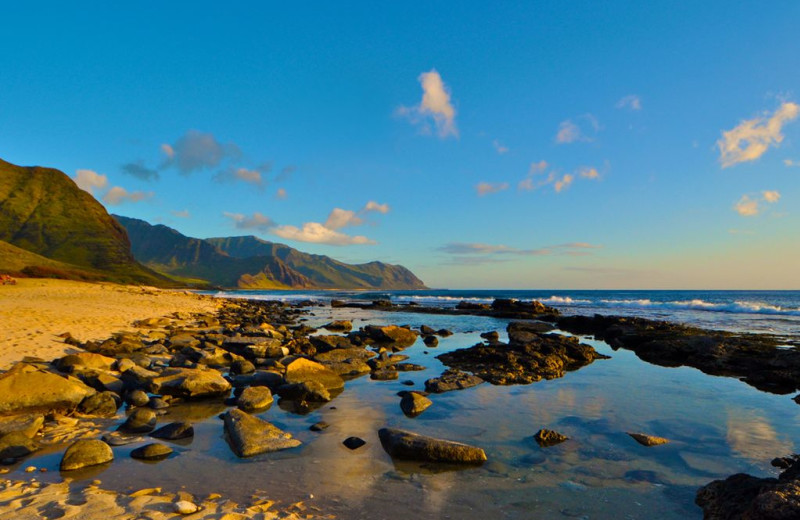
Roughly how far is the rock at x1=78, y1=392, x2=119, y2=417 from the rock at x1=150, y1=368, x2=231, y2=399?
1.41 metres

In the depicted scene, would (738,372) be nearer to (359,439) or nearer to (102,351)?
(359,439)

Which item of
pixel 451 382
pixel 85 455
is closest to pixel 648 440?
pixel 451 382

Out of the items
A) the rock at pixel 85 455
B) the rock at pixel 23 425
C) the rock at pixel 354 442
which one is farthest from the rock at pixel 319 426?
the rock at pixel 23 425

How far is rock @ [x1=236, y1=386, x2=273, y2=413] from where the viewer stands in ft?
33.9

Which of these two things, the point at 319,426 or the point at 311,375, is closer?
the point at 319,426

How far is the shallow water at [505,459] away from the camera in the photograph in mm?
5812

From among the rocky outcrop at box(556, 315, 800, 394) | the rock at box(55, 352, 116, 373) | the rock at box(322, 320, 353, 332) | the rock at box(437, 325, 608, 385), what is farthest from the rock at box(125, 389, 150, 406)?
the rock at box(322, 320, 353, 332)

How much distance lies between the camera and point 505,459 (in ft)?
24.4

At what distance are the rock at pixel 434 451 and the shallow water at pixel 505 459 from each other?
263 millimetres

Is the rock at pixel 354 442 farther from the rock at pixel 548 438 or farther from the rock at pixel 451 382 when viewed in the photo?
the rock at pixel 451 382

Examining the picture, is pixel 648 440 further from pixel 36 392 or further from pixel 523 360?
pixel 36 392

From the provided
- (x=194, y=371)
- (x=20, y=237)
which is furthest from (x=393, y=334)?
(x=20, y=237)

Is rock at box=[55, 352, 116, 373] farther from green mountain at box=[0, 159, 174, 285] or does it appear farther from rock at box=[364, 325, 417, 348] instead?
green mountain at box=[0, 159, 174, 285]

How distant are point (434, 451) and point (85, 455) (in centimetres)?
607
